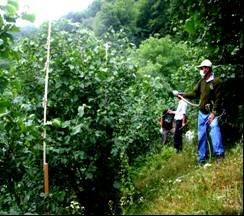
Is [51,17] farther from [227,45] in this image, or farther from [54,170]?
[227,45]

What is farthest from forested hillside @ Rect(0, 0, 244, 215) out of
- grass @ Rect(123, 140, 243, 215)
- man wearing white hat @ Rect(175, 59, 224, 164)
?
man wearing white hat @ Rect(175, 59, 224, 164)

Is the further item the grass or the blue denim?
the blue denim

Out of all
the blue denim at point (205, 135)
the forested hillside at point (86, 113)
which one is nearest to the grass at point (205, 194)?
the forested hillside at point (86, 113)

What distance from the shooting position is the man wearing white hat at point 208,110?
806 cm

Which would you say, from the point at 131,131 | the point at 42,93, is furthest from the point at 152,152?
the point at 42,93

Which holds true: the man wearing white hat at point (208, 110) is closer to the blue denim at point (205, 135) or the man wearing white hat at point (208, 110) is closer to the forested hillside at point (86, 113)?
the blue denim at point (205, 135)

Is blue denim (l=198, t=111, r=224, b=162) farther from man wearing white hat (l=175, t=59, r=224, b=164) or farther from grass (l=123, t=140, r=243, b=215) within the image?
grass (l=123, t=140, r=243, b=215)

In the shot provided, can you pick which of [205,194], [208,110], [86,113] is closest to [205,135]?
[208,110]

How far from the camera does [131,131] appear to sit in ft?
30.4

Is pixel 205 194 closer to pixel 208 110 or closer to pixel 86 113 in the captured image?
pixel 208 110

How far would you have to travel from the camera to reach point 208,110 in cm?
845

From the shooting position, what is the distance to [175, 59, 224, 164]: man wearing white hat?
8062 mm

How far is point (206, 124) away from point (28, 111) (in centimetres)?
318

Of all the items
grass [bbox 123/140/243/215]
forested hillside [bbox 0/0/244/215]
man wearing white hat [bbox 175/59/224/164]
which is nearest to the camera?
grass [bbox 123/140/243/215]
